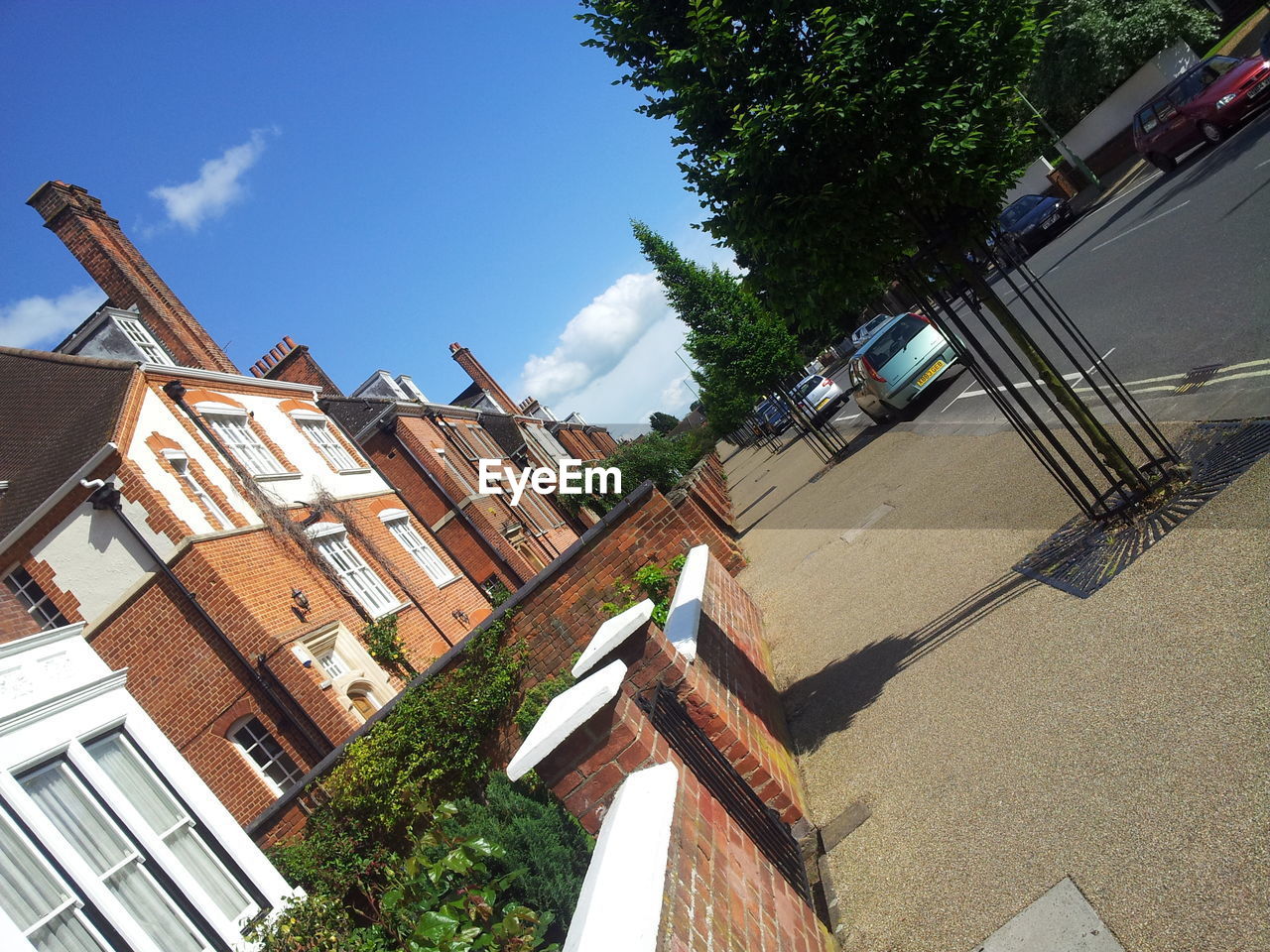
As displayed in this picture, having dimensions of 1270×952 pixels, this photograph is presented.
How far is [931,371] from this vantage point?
56.2 ft

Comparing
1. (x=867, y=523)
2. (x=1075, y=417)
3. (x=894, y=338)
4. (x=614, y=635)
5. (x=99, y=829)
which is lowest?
(x=867, y=523)

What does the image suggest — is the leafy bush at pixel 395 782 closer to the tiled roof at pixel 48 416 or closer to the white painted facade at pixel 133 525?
the white painted facade at pixel 133 525

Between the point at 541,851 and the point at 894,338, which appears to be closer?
the point at 541,851

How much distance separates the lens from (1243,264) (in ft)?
31.0

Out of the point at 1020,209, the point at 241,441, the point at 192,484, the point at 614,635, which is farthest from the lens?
the point at 1020,209

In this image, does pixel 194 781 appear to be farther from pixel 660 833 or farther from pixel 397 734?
pixel 660 833

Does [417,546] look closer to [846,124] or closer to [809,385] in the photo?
[809,385]

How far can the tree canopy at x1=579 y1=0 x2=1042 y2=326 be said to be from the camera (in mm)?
6207

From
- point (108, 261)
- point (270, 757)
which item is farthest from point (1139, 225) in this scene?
point (108, 261)

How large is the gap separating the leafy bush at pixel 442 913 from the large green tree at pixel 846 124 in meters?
4.87

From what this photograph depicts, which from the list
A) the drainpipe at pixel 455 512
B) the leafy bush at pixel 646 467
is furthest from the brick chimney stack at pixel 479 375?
the drainpipe at pixel 455 512

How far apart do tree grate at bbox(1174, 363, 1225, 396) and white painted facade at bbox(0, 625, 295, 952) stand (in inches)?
373

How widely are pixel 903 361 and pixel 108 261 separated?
66.2ft

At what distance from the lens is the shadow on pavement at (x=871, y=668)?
6.24 meters
